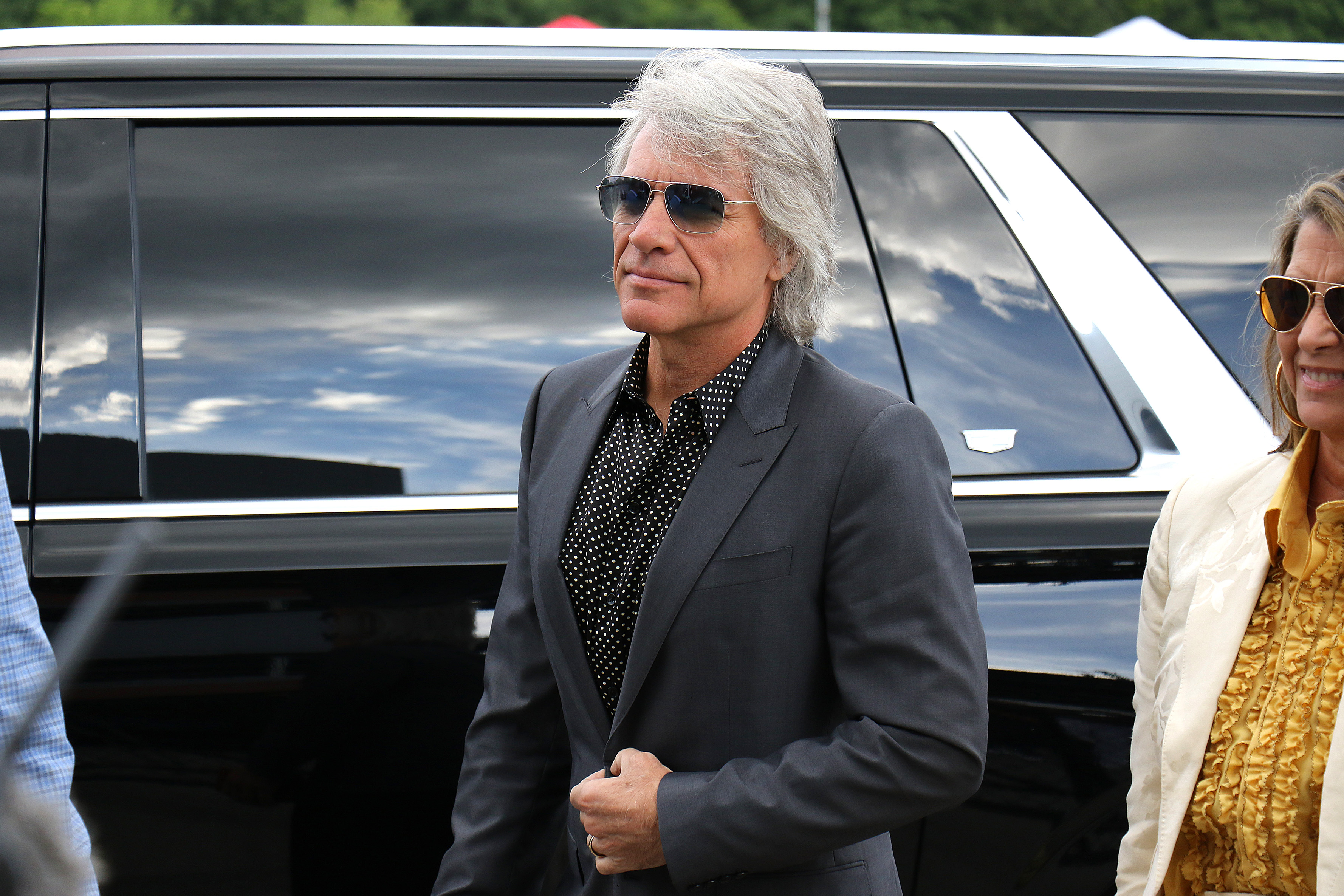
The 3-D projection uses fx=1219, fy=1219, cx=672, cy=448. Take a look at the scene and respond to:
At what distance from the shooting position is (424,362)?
201cm

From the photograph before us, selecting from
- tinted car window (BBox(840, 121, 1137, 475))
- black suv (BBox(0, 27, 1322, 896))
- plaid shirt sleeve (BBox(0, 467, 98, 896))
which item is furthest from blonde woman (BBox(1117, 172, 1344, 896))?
plaid shirt sleeve (BBox(0, 467, 98, 896))

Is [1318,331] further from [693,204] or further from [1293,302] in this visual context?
[693,204]

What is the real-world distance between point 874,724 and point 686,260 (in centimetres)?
63

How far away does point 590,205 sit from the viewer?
2127 mm

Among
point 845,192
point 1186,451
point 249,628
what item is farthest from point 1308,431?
point 249,628

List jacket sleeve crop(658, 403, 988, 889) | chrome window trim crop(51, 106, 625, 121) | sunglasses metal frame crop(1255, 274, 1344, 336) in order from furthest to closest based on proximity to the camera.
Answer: chrome window trim crop(51, 106, 625, 121) → sunglasses metal frame crop(1255, 274, 1344, 336) → jacket sleeve crop(658, 403, 988, 889)

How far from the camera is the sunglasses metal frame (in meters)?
1.49

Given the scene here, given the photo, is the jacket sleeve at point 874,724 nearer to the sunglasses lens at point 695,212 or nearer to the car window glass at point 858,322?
the sunglasses lens at point 695,212

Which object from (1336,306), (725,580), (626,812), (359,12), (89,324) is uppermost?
(359,12)

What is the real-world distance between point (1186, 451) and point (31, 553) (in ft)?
6.08

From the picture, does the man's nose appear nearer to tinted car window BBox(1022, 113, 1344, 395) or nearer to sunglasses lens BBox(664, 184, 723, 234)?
tinted car window BBox(1022, 113, 1344, 395)

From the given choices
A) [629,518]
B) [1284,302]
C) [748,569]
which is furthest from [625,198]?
[1284,302]

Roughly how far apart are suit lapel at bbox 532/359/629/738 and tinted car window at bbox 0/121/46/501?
841mm

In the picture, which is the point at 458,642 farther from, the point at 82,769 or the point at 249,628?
the point at 82,769
